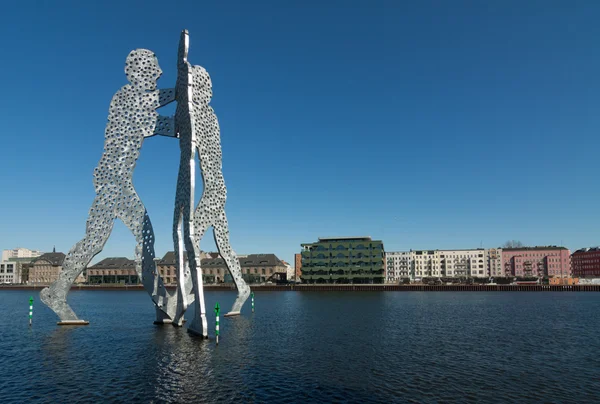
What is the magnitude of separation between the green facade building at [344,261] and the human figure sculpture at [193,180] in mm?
101894

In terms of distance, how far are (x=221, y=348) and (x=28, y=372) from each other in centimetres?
1016

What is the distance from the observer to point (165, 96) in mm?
36969

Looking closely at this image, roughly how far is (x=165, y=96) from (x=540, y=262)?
6973 inches

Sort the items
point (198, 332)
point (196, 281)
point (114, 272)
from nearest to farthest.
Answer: point (196, 281), point (198, 332), point (114, 272)

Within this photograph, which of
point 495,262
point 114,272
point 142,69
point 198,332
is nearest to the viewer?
point 198,332

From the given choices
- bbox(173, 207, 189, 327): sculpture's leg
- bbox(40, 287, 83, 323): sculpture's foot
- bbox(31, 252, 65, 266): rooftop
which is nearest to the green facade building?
bbox(31, 252, 65, 266): rooftop

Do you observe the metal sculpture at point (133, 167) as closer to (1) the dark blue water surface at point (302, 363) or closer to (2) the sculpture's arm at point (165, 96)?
(2) the sculpture's arm at point (165, 96)

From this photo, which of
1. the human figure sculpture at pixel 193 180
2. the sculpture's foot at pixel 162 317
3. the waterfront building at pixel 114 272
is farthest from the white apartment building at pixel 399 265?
the human figure sculpture at pixel 193 180

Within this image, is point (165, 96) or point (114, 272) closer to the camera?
point (165, 96)

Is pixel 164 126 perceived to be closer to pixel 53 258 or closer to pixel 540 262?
pixel 53 258

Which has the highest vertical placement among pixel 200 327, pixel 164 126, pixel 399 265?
pixel 164 126

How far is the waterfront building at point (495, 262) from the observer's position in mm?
178750

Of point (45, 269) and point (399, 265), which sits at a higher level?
point (399, 265)

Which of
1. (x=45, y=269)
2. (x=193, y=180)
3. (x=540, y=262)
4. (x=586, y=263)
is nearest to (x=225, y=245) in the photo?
(x=193, y=180)
